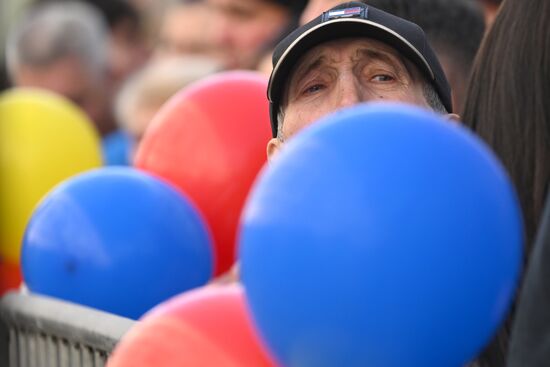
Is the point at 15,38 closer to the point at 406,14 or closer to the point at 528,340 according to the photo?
the point at 406,14

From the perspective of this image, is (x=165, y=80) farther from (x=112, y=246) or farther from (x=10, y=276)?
(x=112, y=246)

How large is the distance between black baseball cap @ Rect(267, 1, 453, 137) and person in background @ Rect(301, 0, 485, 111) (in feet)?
3.38

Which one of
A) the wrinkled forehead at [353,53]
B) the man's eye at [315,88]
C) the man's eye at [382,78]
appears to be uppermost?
the wrinkled forehead at [353,53]

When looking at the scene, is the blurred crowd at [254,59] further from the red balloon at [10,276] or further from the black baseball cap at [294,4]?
the red balloon at [10,276]

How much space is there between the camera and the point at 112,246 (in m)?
3.99

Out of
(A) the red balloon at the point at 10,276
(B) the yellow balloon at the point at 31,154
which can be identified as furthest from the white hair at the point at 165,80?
(A) the red balloon at the point at 10,276

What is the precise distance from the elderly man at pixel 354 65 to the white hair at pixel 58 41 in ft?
17.9

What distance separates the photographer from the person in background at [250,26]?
Result: 6.50 metres

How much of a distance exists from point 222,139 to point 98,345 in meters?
1.38

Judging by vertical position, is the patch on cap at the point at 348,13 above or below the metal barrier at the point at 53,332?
above

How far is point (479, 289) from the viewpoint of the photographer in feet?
7.13

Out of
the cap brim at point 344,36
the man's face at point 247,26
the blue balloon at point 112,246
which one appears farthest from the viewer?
the man's face at point 247,26

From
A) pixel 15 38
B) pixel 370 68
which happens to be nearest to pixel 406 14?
pixel 370 68

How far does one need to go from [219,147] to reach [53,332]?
1126 millimetres
